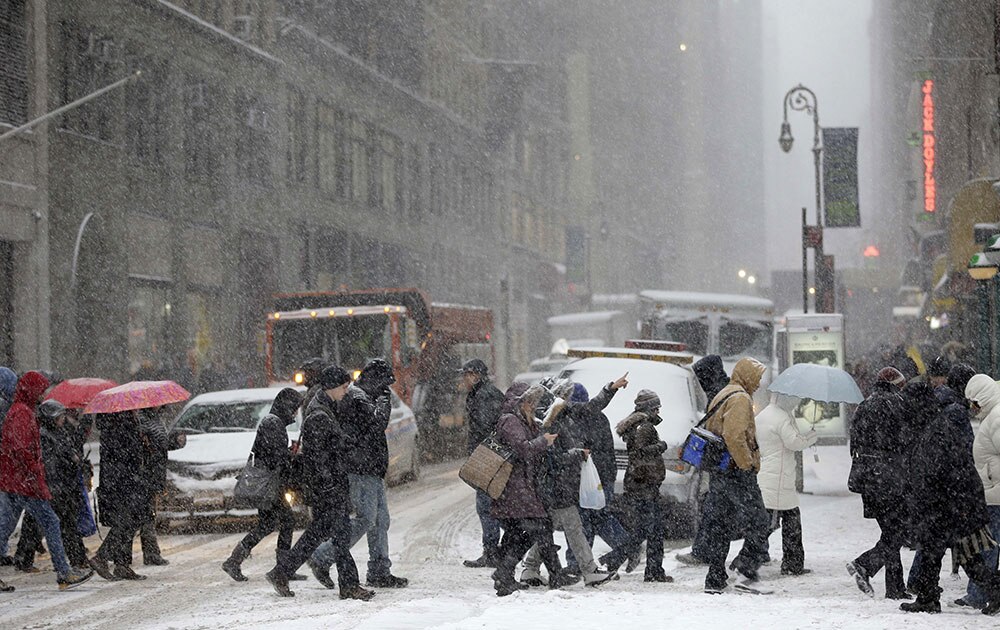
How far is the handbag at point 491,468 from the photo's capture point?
979 centimetres

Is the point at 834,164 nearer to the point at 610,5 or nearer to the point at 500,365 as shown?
the point at 500,365

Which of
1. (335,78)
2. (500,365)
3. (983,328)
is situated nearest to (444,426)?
(983,328)

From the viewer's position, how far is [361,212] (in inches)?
1905

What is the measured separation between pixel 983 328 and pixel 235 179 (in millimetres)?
20319

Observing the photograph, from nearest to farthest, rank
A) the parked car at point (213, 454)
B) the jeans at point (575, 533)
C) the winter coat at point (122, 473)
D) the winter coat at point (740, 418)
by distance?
the winter coat at point (740, 418) → the jeans at point (575, 533) → the winter coat at point (122, 473) → the parked car at point (213, 454)

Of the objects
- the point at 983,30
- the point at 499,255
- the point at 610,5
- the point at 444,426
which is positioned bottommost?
the point at 444,426

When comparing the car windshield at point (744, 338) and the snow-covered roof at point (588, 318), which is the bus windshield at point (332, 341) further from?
the snow-covered roof at point (588, 318)

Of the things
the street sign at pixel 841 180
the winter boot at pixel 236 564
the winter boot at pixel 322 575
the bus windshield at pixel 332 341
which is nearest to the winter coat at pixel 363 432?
the winter boot at pixel 322 575

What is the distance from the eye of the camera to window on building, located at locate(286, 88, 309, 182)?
1674 inches

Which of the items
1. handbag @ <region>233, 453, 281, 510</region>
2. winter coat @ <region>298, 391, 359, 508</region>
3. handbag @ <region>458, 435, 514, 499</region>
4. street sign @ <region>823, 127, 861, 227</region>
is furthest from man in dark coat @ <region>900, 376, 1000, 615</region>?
street sign @ <region>823, 127, 861, 227</region>

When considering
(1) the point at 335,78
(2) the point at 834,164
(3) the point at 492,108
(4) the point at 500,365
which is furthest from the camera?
(3) the point at 492,108

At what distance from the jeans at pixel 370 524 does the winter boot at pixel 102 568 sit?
190cm

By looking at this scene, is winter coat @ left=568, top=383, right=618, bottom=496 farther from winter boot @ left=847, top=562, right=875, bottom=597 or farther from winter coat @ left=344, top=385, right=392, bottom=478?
winter boot @ left=847, top=562, right=875, bottom=597

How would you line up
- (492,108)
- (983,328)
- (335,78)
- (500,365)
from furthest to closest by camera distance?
(492,108) → (500,365) → (335,78) → (983,328)
